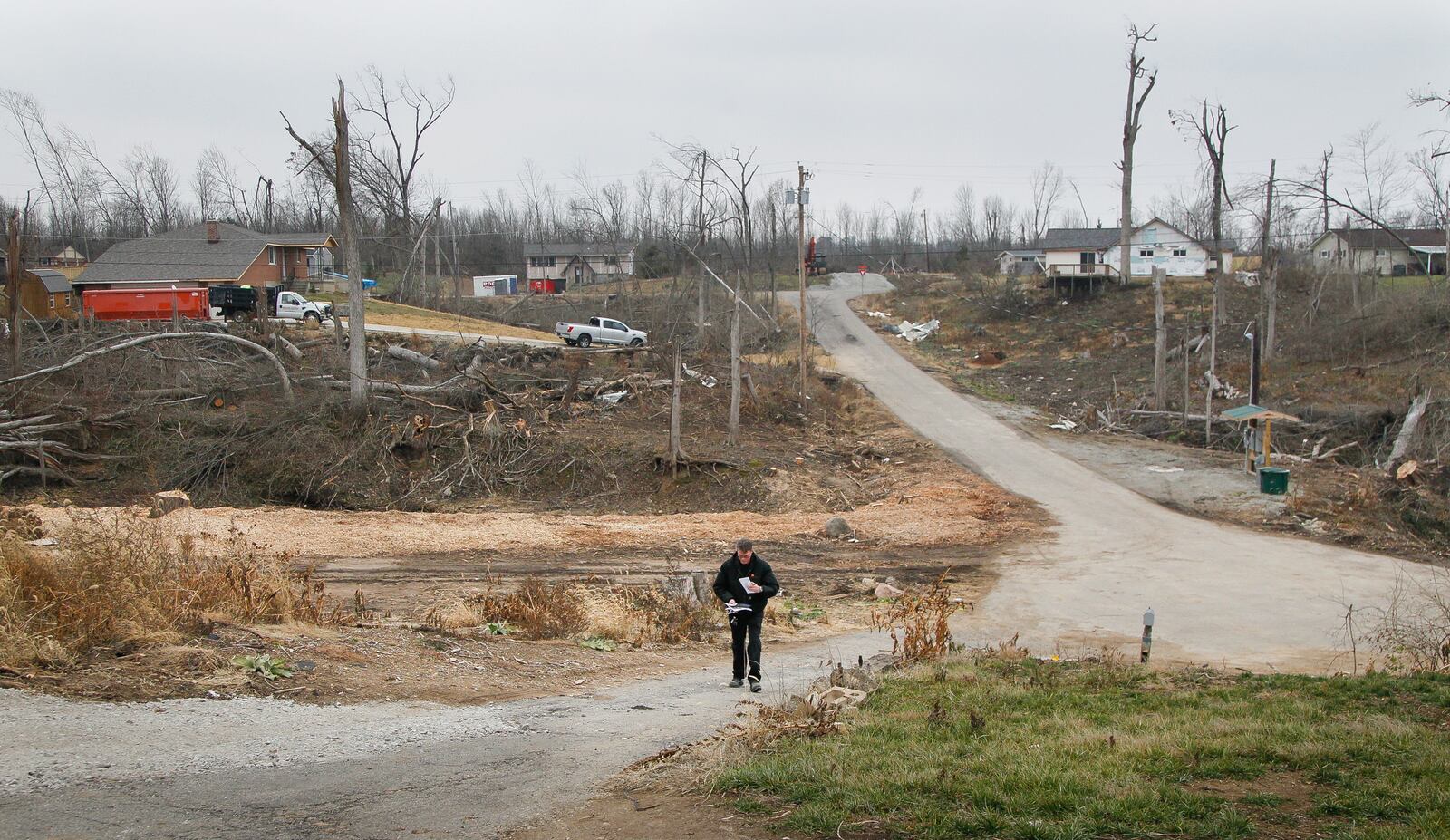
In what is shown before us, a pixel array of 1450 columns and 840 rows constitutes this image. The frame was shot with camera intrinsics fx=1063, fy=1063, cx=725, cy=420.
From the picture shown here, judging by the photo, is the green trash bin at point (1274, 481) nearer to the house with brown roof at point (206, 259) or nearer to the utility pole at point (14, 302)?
the utility pole at point (14, 302)

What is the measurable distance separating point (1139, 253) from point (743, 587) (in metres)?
67.5

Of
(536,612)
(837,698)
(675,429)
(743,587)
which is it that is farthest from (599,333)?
(837,698)

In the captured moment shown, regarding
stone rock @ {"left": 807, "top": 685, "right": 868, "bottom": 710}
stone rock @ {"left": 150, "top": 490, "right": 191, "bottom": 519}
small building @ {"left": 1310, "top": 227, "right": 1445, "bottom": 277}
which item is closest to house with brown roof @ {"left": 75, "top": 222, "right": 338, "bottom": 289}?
stone rock @ {"left": 150, "top": 490, "right": 191, "bottom": 519}

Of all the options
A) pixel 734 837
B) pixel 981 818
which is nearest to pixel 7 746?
pixel 734 837

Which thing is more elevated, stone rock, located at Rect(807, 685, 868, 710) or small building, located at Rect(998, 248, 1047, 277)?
small building, located at Rect(998, 248, 1047, 277)

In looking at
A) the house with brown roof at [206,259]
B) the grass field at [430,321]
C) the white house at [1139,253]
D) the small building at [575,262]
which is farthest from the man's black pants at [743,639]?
the small building at [575,262]

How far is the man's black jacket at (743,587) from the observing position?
10156mm

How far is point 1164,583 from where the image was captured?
17906 mm

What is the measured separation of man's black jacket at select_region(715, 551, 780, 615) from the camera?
10.2 metres

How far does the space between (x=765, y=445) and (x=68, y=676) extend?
2159cm

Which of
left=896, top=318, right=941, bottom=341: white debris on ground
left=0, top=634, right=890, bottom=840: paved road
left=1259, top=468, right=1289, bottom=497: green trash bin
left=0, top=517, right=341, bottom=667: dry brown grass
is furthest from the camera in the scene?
left=896, top=318, right=941, bottom=341: white debris on ground

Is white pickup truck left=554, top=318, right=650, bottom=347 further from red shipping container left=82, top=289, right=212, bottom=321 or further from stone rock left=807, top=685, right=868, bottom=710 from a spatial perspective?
stone rock left=807, top=685, right=868, bottom=710

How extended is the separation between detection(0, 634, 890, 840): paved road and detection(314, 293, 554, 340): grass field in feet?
121

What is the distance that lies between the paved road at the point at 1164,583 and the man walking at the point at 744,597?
206 inches
